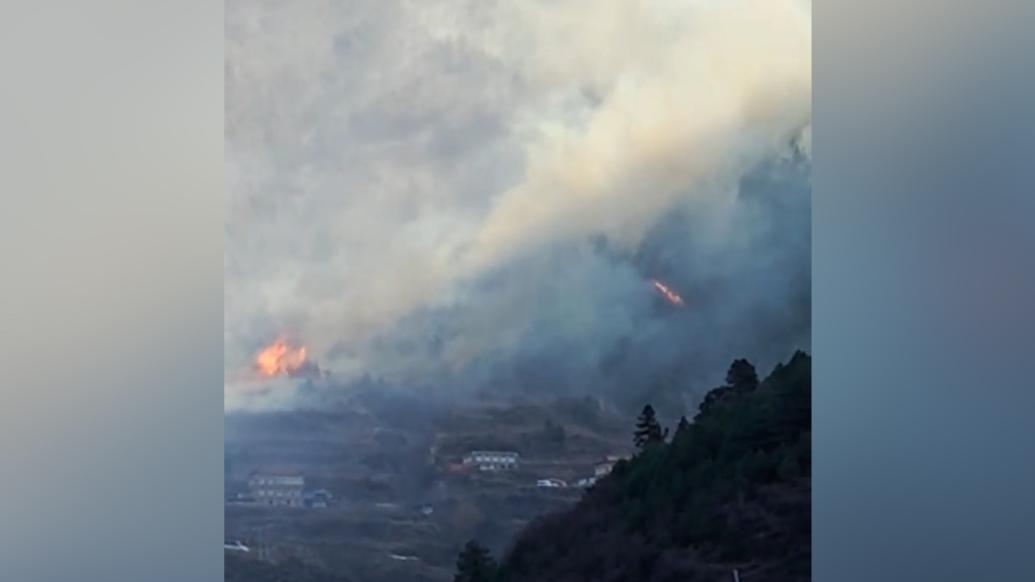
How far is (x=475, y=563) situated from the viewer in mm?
3826

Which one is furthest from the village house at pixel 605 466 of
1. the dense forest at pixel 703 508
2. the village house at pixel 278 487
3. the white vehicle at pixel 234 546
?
the white vehicle at pixel 234 546

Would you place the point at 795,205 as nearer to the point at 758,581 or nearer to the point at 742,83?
the point at 742,83

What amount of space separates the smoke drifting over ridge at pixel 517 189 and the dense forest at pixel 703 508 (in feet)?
0.41

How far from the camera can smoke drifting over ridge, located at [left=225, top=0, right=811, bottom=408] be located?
3.77 m

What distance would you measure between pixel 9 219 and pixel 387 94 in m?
1.25

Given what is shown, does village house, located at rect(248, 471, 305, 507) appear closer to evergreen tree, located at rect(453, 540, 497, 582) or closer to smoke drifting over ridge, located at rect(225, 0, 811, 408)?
smoke drifting over ridge, located at rect(225, 0, 811, 408)

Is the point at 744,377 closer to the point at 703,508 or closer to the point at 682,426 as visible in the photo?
the point at 682,426

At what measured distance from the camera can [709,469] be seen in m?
3.78

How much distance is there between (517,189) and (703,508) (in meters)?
1.12

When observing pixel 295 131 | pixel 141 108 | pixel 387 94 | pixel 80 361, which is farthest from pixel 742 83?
pixel 80 361

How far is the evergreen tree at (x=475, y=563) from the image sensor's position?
3.82 metres

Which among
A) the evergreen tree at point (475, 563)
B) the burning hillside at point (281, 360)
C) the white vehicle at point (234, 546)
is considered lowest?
the evergreen tree at point (475, 563)

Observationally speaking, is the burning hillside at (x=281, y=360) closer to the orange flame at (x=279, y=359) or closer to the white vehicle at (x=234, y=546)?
the orange flame at (x=279, y=359)

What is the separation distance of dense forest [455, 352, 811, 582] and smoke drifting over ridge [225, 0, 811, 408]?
0.41 ft
